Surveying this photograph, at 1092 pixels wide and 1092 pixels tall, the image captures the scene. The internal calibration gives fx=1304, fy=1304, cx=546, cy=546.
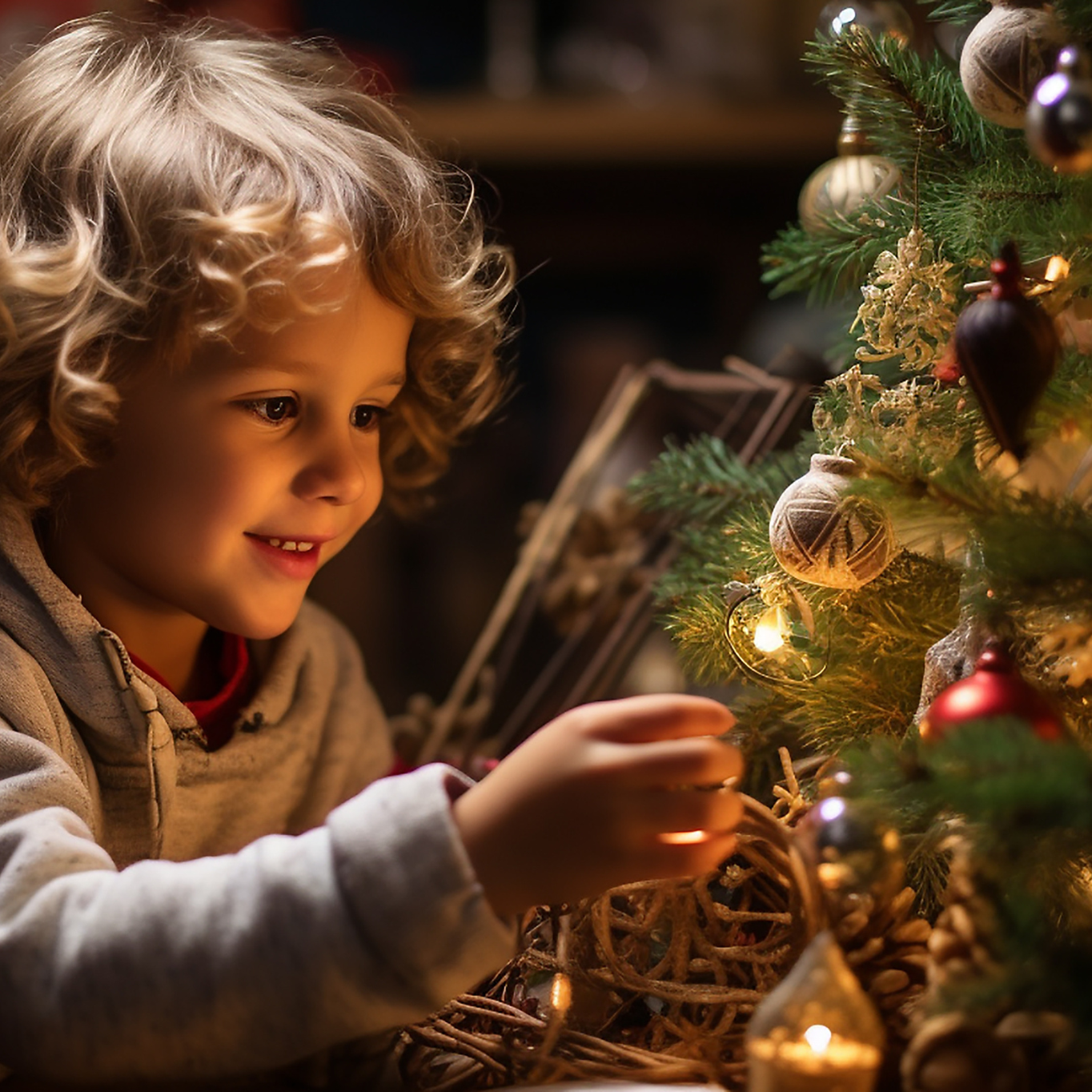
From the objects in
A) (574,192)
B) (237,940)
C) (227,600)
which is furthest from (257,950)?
(574,192)

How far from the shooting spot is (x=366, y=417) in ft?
2.45

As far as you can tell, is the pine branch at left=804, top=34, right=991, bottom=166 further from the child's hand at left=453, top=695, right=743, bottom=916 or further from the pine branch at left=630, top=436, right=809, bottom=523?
the child's hand at left=453, top=695, right=743, bottom=916

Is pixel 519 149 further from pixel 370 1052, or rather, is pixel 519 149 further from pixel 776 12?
pixel 370 1052

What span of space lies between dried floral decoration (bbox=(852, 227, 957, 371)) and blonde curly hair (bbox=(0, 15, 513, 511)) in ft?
0.81

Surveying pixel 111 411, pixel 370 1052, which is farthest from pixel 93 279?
pixel 370 1052

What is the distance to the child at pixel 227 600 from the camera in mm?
484

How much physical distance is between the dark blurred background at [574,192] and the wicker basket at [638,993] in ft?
2.94

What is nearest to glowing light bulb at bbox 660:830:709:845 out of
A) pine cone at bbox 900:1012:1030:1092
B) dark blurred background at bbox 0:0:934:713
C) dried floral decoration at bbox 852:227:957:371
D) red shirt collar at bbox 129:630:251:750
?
pine cone at bbox 900:1012:1030:1092

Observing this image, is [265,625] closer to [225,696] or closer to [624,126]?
[225,696]

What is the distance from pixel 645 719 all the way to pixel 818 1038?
→ 13 cm

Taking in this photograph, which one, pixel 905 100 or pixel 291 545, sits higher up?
pixel 905 100

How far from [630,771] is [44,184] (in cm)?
43

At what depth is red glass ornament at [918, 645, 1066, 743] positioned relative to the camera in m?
0.45

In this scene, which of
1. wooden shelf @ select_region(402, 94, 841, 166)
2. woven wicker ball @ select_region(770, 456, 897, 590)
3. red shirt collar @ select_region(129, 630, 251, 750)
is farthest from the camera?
wooden shelf @ select_region(402, 94, 841, 166)
